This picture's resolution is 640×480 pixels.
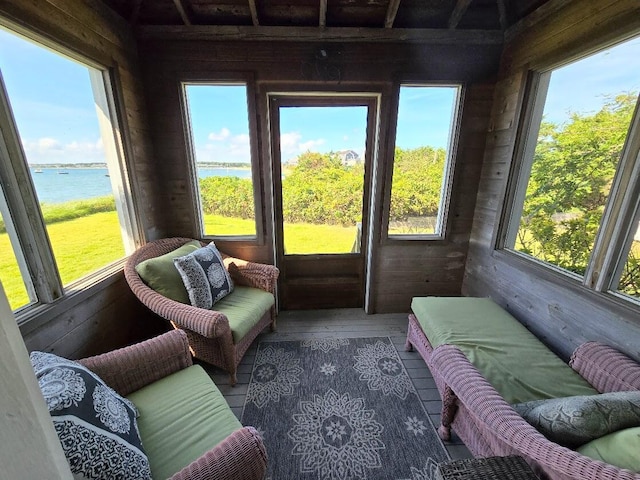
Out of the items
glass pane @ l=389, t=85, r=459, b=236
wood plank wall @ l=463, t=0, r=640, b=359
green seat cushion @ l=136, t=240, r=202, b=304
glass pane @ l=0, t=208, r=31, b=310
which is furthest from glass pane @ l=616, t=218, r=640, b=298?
glass pane @ l=0, t=208, r=31, b=310

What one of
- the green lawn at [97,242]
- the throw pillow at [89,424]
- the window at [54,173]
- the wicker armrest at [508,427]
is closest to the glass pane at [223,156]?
the green lawn at [97,242]

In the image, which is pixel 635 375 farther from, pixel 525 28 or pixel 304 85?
pixel 304 85

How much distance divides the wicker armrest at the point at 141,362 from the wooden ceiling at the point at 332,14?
2.25 metres

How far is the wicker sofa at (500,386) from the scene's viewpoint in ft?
2.73

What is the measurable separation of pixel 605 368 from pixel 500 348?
0.41m

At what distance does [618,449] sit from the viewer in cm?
81

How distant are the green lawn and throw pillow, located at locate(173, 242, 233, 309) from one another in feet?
1.50

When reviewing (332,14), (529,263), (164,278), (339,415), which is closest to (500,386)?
(339,415)

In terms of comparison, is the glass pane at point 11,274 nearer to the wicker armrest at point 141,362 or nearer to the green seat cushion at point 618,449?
the wicker armrest at point 141,362

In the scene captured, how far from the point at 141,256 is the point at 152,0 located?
193 centimetres

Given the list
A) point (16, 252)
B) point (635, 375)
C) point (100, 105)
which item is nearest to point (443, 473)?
point (635, 375)

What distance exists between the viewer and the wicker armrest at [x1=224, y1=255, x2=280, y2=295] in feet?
7.47

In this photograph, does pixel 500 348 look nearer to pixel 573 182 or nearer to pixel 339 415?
pixel 339 415

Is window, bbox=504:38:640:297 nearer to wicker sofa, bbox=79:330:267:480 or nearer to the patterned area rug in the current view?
the patterned area rug
